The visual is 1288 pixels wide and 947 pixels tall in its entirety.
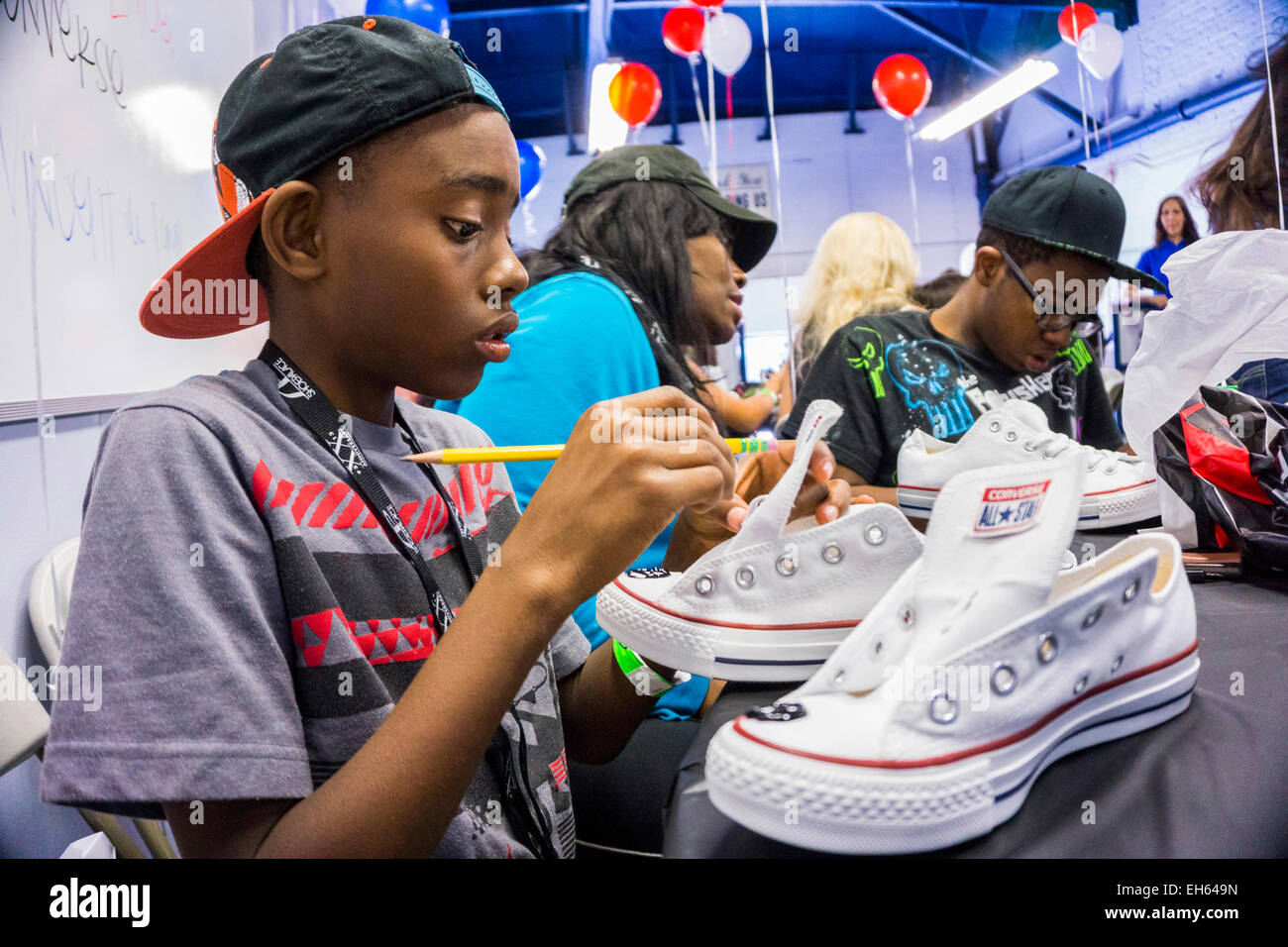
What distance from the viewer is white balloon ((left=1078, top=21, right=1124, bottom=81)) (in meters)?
4.23

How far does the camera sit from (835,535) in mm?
697

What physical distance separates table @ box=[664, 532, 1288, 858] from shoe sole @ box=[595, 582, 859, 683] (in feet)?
0.29

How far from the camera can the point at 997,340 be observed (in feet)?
5.49

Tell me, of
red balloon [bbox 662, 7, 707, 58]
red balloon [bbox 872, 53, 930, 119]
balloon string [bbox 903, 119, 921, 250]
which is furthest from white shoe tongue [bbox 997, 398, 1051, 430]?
balloon string [bbox 903, 119, 921, 250]

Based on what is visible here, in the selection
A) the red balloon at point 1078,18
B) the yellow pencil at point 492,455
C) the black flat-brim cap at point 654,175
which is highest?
the red balloon at point 1078,18

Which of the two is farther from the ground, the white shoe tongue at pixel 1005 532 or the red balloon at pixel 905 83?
the red balloon at pixel 905 83

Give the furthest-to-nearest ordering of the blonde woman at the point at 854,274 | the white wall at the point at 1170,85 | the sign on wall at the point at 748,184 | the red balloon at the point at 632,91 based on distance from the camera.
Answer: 1. the sign on wall at the point at 748,184
2. the red balloon at the point at 632,91
3. the white wall at the point at 1170,85
4. the blonde woman at the point at 854,274

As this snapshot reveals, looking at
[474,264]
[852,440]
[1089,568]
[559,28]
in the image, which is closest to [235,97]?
[474,264]

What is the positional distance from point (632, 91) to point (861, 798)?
5412mm

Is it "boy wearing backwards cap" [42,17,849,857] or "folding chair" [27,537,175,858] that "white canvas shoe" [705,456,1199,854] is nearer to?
"boy wearing backwards cap" [42,17,849,857]

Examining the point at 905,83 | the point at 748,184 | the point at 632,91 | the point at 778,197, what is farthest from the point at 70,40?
the point at 748,184

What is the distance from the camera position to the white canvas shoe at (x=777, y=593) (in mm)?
682

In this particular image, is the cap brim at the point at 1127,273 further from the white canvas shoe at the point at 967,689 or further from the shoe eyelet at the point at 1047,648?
the shoe eyelet at the point at 1047,648

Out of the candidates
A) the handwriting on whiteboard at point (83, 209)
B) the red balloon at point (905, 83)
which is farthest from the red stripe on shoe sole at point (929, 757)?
the red balloon at point (905, 83)
